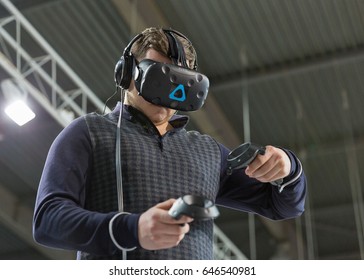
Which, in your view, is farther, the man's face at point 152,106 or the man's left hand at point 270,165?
the man's face at point 152,106

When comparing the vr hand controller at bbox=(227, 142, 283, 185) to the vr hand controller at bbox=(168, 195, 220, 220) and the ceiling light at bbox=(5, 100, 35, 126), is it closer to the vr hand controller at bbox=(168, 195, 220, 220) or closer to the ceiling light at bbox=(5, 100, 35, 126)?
the vr hand controller at bbox=(168, 195, 220, 220)

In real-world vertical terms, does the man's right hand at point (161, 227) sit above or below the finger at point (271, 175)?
below

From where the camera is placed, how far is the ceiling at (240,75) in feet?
14.8

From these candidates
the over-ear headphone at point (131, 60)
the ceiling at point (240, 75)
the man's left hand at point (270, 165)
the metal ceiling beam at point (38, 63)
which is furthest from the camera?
the ceiling at point (240, 75)

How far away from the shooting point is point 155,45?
95cm

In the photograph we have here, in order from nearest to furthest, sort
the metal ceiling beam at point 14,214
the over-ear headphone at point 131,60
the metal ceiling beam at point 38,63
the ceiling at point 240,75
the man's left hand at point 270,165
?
1. the man's left hand at point 270,165
2. the over-ear headphone at point 131,60
3. the metal ceiling beam at point 38,63
4. the ceiling at point 240,75
5. the metal ceiling beam at point 14,214

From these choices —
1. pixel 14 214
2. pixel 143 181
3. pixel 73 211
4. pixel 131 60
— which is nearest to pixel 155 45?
pixel 131 60

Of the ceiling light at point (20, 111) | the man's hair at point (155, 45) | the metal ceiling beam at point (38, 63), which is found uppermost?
the metal ceiling beam at point (38, 63)

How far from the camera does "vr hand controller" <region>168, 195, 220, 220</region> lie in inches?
23.3

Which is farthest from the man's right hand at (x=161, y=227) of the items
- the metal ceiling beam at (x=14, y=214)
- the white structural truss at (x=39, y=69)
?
the metal ceiling beam at (x=14, y=214)

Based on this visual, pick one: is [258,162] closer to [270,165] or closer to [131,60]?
[270,165]

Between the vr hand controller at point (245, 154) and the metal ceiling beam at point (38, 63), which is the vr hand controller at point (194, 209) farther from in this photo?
the metal ceiling beam at point (38, 63)

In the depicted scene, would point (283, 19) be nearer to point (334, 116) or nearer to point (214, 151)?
point (334, 116)

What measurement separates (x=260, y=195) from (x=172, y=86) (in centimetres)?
29
